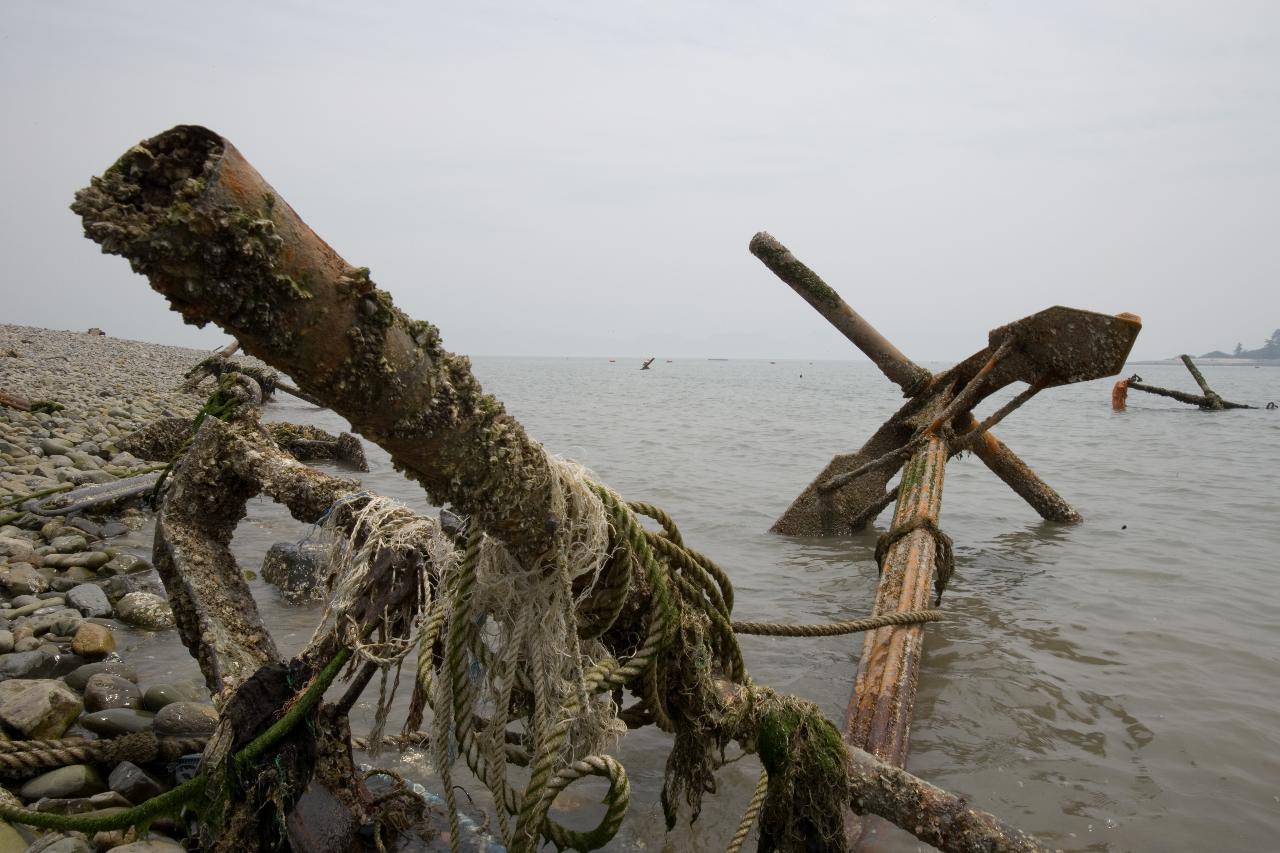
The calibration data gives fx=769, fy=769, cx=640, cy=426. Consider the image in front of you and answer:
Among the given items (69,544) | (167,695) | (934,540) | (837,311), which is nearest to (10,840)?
(167,695)

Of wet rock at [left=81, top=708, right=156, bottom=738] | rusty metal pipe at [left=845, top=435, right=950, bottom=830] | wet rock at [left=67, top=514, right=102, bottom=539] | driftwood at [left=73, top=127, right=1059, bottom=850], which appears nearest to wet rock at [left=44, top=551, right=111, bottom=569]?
wet rock at [left=67, top=514, right=102, bottom=539]

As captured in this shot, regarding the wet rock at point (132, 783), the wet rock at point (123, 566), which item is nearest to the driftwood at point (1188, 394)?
the wet rock at point (123, 566)

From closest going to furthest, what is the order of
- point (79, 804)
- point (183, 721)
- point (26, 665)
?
point (79, 804), point (183, 721), point (26, 665)

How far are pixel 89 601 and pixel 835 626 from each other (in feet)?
14.1

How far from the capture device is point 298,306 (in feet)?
4.19

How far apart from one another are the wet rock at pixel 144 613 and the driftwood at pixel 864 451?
16.5ft

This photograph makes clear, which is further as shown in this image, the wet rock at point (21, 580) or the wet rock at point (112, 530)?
the wet rock at point (112, 530)

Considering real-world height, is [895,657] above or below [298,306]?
below

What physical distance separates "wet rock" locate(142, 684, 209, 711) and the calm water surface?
56 centimetres

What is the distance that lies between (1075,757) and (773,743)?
7.79 feet

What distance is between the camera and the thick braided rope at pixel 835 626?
2.95 metres

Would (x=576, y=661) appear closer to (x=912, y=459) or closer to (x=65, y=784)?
(x=65, y=784)

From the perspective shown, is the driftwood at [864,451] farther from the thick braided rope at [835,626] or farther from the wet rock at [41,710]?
the wet rock at [41,710]

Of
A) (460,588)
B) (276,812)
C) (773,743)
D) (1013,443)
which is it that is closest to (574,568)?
(460,588)
